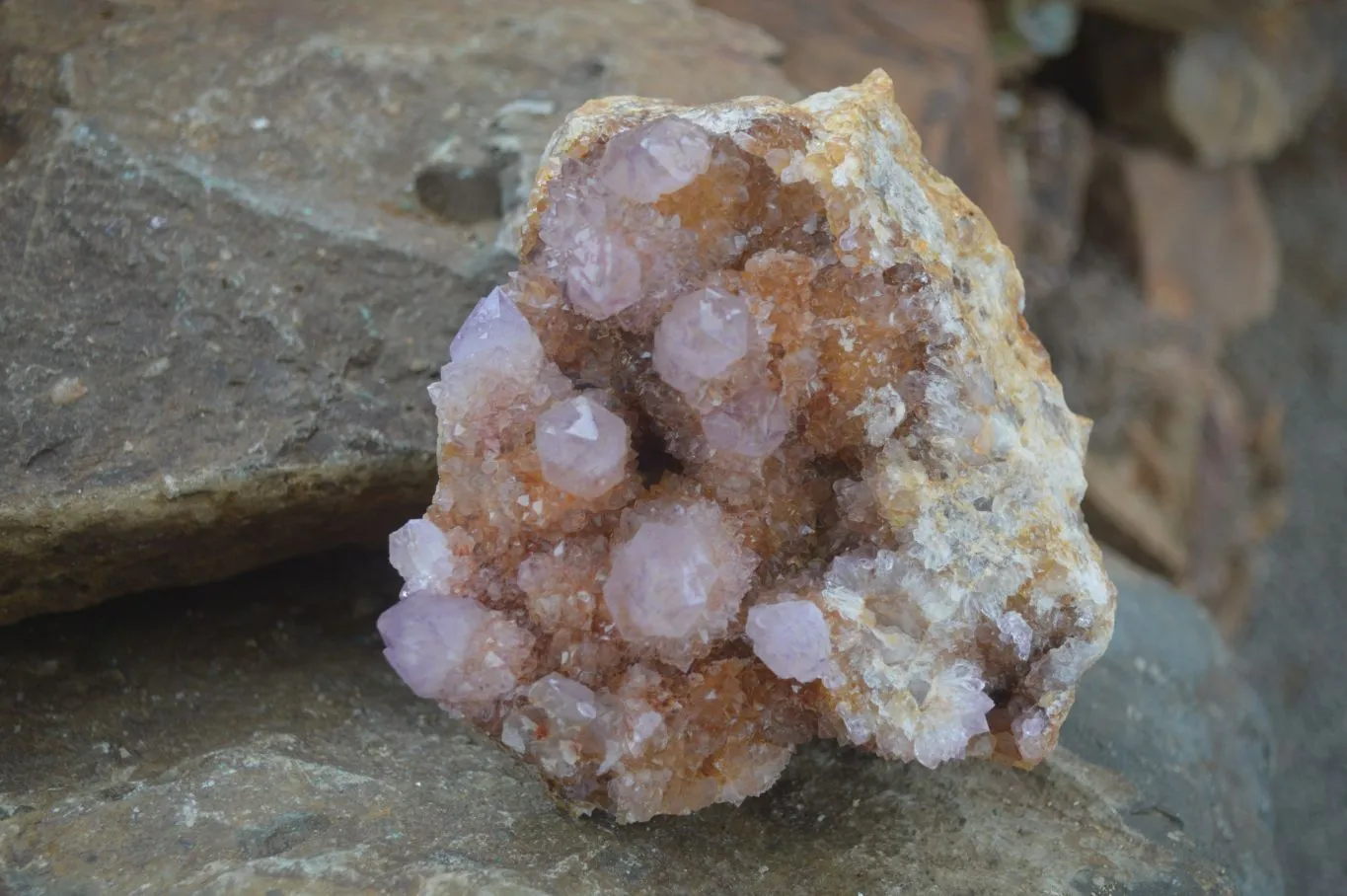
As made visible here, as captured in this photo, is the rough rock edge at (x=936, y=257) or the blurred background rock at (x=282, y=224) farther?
the blurred background rock at (x=282, y=224)

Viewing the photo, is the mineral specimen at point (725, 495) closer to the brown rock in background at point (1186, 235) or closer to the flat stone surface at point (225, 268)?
the flat stone surface at point (225, 268)

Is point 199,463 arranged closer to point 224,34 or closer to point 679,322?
point 679,322

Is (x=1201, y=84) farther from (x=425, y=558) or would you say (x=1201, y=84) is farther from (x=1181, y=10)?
(x=425, y=558)

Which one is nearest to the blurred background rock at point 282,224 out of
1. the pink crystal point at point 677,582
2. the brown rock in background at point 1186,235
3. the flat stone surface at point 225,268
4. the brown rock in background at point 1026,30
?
the flat stone surface at point 225,268

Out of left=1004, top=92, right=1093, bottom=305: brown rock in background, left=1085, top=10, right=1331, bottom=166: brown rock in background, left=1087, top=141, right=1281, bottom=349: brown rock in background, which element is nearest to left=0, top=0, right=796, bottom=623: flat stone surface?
left=1004, top=92, right=1093, bottom=305: brown rock in background

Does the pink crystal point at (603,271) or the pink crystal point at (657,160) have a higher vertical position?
the pink crystal point at (657,160)

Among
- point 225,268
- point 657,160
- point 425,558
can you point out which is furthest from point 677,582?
point 225,268

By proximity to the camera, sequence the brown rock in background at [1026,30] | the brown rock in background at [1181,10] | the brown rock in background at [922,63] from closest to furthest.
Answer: the brown rock in background at [922,63]
the brown rock in background at [1026,30]
the brown rock in background at [1181,10]

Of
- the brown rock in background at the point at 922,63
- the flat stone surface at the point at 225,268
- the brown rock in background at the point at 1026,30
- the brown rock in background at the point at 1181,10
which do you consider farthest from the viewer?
the brown rock in background at the point at 1181,10
